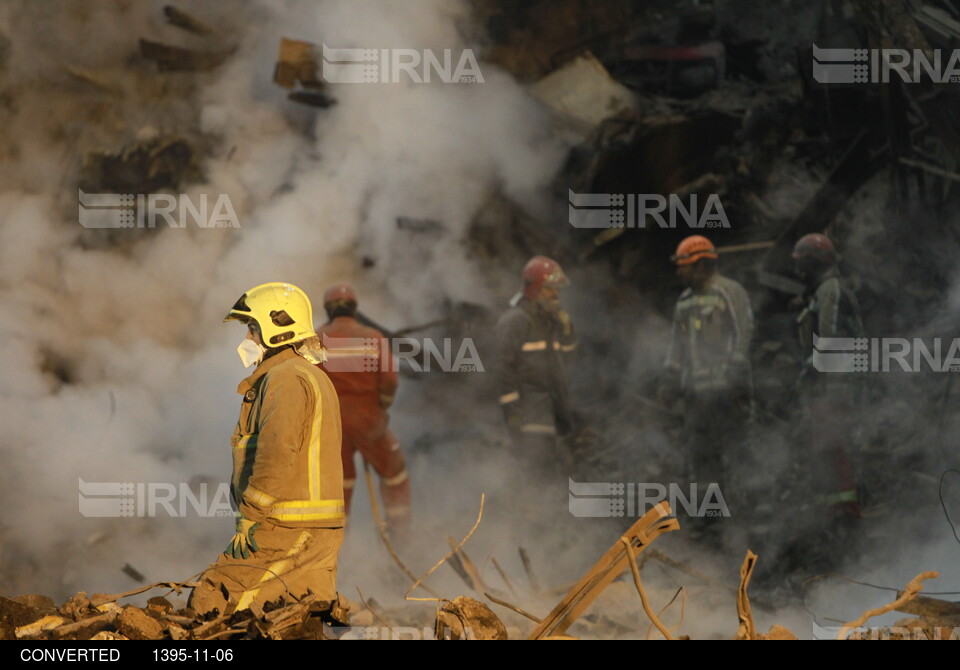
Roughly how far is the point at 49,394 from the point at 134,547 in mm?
1018

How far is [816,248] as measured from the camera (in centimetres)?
550

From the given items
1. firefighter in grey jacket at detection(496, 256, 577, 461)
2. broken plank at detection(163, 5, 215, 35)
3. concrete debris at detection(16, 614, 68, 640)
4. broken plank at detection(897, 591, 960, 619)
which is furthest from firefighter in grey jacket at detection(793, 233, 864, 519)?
concrete debris at detection(16, 614, 68, 640)

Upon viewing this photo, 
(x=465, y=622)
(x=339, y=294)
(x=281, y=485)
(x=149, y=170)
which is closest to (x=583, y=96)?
(x=339, y=294)

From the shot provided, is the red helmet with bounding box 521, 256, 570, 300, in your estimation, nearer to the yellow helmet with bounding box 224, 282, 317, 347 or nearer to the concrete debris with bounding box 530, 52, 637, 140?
the concrete debris with bounding box 530, 52, 637, 140

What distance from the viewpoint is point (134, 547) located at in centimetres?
539

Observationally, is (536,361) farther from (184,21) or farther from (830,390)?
(184,21)

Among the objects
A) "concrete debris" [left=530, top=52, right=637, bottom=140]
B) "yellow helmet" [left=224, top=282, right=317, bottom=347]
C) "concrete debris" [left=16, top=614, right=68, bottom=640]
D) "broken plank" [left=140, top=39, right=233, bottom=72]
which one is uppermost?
"broken plank" [left=140, top=39, right=233, bottom=72]

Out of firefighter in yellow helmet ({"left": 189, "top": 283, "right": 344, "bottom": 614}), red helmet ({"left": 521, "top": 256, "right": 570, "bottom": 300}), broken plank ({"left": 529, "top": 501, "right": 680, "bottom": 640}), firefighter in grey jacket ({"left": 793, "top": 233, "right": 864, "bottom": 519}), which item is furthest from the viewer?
red helmet ({"left": 521, "top": 256, "right": 570, "bottom": 300})

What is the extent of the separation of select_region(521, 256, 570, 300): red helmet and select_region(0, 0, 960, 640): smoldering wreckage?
49 millimetres

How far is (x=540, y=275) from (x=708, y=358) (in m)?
1.11

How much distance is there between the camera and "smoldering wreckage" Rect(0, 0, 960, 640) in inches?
213
